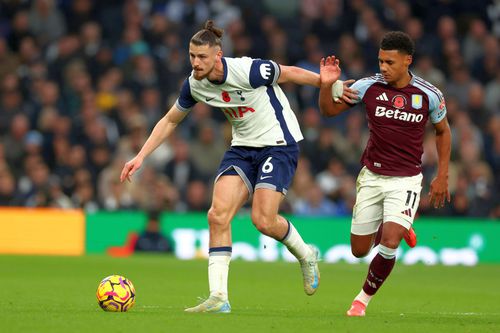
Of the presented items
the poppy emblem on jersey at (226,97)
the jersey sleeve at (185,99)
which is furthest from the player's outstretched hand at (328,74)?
the jersey sleeve at (185,99)

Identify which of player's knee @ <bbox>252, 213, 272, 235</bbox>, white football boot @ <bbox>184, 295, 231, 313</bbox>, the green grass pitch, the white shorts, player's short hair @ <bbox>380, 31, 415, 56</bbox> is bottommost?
the green grass pitch

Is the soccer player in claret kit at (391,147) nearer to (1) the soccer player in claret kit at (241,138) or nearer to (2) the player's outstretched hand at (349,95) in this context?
(2) the player's outstretched hand at (349,95)

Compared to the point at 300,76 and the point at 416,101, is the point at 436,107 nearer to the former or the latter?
the point at 416,101

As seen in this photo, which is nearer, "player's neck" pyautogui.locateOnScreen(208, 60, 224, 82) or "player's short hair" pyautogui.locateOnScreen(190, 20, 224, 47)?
"player's short hair" pyautogui.locateOnScreen(190, 20, 224, 47)

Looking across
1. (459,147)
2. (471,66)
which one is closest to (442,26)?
(471,66)

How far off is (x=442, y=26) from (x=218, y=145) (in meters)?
5.34

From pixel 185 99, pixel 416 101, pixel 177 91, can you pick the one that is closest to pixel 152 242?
pixel 177 91

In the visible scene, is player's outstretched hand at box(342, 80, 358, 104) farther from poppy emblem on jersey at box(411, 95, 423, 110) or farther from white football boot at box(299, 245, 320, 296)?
white football boot at box(299, 245, 320, 296)

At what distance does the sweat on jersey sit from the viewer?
10000 millimetres

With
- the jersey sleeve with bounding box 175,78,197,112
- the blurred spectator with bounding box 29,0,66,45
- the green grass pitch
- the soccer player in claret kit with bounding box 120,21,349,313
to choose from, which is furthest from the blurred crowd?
the soccer player in claret kit with bounding box 120,21,349,313

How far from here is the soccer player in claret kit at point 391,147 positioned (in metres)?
9.84

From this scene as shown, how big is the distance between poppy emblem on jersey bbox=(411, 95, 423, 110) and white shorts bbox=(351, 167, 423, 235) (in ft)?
2.00

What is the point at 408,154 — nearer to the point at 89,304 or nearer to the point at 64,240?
the point at 89,304

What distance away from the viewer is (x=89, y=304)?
1044 cm
